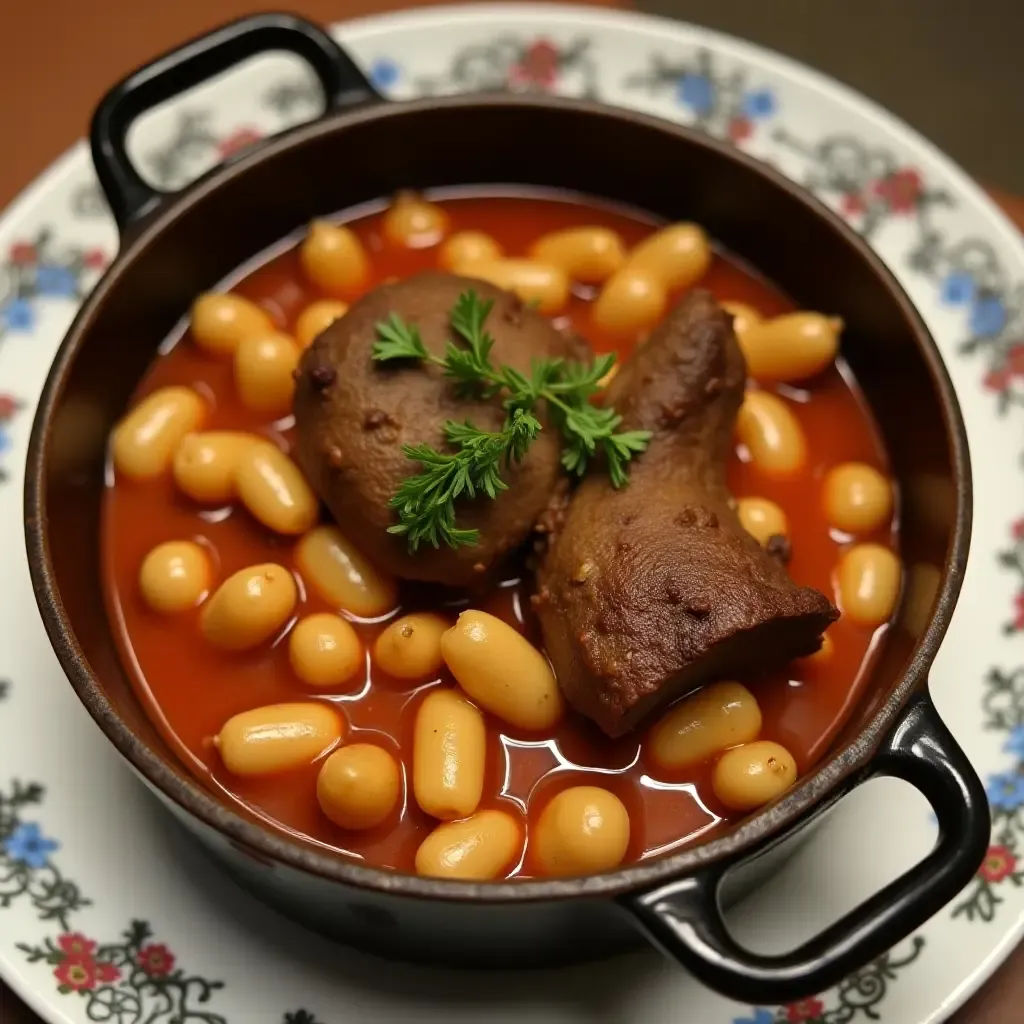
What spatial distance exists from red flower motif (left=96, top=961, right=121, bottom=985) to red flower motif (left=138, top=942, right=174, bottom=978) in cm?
3

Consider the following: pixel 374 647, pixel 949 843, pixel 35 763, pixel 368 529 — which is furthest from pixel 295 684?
pixel 949 843

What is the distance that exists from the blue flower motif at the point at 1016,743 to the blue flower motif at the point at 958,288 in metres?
0.62

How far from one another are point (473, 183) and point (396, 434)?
0.58 m

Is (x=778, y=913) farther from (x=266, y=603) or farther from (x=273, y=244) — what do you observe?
(x=273, y=244)

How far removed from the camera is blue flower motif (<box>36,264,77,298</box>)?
176 cm

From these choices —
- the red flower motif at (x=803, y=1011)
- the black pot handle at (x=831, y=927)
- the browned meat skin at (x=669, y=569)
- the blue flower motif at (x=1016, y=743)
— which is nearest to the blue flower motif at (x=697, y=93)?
the browned meat skin at (x=669, y=569)

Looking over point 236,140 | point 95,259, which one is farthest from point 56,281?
point 236,140

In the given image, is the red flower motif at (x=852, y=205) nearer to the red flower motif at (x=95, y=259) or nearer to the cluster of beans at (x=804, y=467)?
the cluster of beans at (x=804, y=467)

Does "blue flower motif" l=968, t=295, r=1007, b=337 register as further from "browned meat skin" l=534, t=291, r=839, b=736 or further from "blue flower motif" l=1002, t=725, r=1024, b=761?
"blue flower motif" l=1002, t=725, r=1024, b=761

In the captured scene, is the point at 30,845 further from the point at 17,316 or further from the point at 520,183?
the point at 520,183

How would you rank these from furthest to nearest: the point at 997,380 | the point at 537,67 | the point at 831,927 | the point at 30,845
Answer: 1. the point at 537,67
2. the point at 997,380
3. the point at 30,845
4. the point at 831,927

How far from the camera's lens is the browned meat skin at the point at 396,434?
54.8 inches

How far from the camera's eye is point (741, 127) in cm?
188

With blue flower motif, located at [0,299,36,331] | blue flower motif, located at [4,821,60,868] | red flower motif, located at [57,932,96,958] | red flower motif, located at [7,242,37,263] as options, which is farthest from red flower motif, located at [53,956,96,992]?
red flower motif, located at [7,242,37,263]
